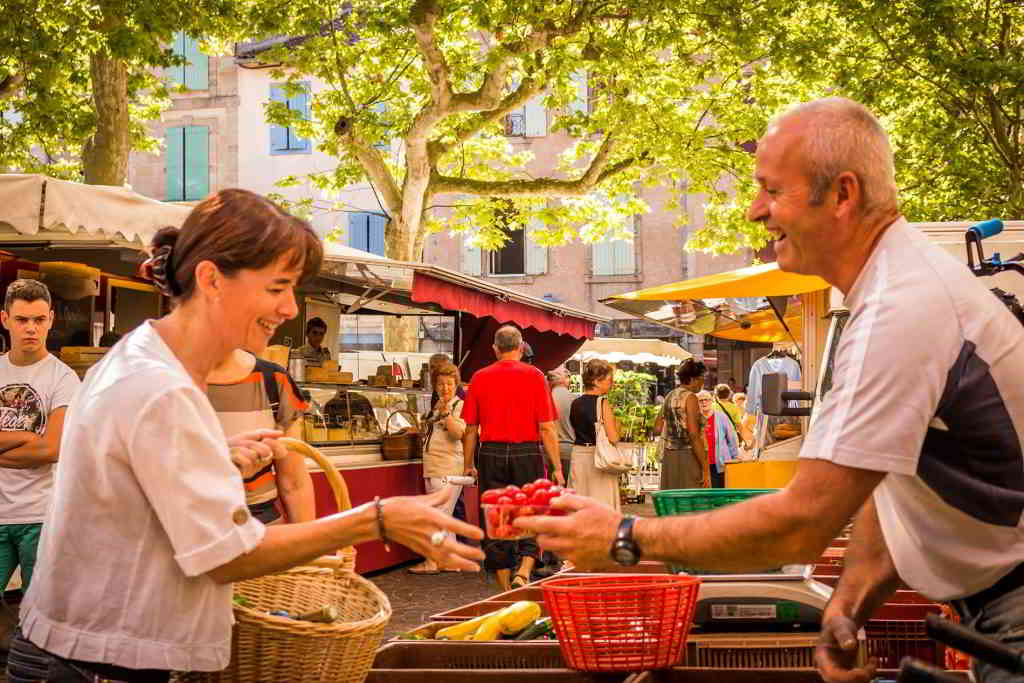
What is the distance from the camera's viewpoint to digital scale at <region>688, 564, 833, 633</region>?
395 cm

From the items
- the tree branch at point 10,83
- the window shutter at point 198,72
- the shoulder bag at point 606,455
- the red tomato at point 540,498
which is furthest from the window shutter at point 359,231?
the red tomato at point 540,498

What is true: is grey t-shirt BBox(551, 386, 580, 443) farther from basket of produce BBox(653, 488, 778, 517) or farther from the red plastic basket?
the red plastic basket

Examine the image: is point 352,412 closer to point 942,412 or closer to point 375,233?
point 942,412

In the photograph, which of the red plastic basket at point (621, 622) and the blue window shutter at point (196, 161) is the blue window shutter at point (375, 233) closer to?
the blue window shutter at point (196, 161)

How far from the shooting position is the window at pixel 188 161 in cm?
3550

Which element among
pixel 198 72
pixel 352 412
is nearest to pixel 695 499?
pixel 352 412

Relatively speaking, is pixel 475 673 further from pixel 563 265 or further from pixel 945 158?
pixel 563 265

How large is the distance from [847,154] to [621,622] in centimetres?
160

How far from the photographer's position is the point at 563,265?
36469 millimetres

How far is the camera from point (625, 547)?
99.0 inches

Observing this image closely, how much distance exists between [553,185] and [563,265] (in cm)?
1473

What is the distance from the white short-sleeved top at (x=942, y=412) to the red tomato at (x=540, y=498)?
1.09m

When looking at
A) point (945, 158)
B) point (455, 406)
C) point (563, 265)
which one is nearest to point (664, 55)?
point (563, 265)

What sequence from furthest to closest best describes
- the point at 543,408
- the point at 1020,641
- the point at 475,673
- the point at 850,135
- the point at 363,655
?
Result: the point at 543,408, the point at 475,673, the point at 363,655, the point at 850,135, the point at 1020,641
